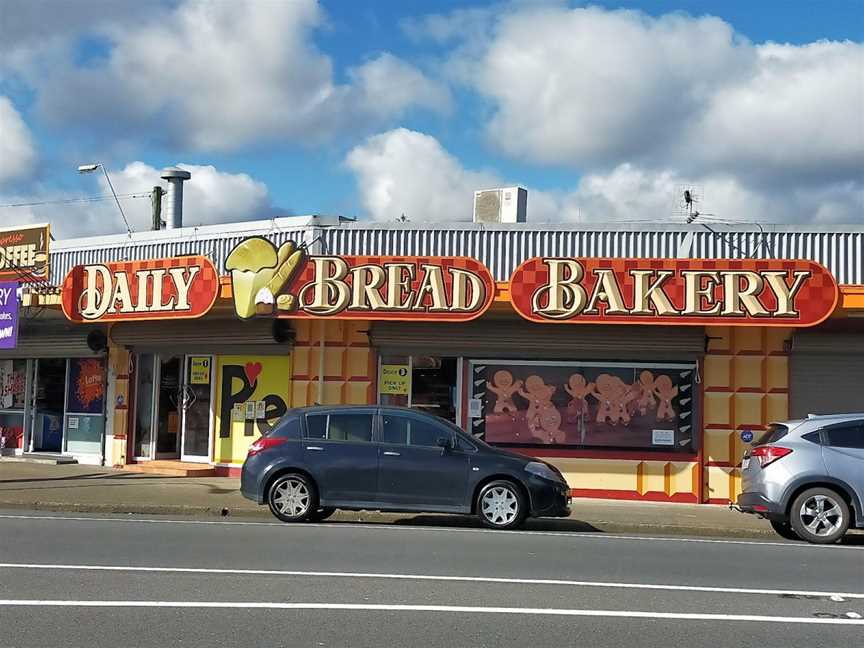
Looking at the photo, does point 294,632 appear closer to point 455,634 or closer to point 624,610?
point 455,634

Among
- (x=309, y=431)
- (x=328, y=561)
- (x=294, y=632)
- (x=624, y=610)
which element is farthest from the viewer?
(x=309, y=431)

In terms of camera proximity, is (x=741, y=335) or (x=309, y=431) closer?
(x=309, y=431)

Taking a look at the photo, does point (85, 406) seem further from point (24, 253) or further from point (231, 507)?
point (231, 507)

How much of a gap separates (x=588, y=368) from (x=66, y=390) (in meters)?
11.3

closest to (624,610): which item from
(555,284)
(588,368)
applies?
(555,284)

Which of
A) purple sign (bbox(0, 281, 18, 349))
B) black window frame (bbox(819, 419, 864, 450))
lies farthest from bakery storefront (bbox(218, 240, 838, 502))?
purple sign (bbox(0, 281, 18, 349))

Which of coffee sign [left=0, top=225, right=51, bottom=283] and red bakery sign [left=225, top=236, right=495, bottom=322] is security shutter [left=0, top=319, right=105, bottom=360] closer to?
coffee sign [left=0, top=225, right=51, bottom=283]

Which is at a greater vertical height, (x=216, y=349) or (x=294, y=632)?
(x=216, y=349)

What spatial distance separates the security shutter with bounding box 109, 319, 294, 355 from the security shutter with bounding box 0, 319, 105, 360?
89 cm

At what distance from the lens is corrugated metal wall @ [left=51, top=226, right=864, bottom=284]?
60.4ft

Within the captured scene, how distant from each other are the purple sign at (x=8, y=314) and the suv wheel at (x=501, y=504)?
1124 centimetres

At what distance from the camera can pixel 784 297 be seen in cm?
1648

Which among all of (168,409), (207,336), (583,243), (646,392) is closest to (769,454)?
(646,392)

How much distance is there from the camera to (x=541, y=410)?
18.7 metres
